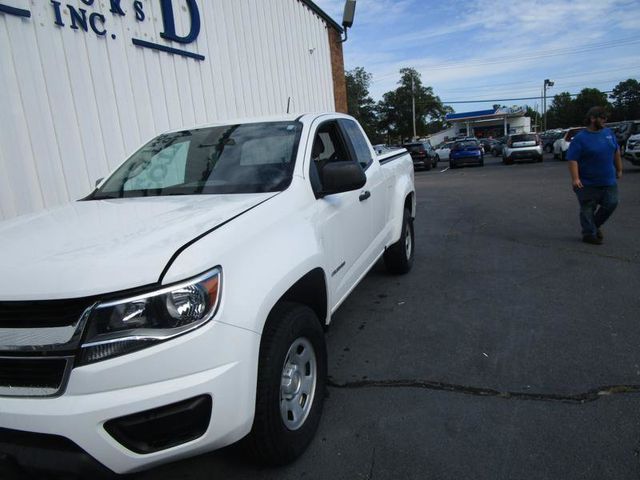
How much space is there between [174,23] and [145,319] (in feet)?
22.4

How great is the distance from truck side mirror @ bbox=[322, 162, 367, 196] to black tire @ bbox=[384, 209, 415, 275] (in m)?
2.26

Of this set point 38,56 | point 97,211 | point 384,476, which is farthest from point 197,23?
point 384,476

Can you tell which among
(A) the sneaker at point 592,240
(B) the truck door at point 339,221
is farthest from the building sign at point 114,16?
(A) the sneaker at point 592,240

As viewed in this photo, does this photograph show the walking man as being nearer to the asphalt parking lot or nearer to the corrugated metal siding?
the asphalt parking lot

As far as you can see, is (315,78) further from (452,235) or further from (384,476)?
(384,476)

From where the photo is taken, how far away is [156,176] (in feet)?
10.6

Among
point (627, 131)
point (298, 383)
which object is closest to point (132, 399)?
point (298, 383)

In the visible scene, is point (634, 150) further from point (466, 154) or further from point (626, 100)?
Result: point (626, 100)

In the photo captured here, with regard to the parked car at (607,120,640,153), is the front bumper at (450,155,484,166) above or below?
below

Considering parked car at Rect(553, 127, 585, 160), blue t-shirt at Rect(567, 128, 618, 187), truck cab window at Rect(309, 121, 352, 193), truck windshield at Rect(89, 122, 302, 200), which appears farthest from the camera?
parked car at Rect(553, 127, 585, 160)

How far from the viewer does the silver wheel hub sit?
7.39 ft

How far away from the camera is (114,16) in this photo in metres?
6.27

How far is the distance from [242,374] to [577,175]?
585cm

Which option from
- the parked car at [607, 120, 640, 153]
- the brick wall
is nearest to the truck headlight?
the brick wall
